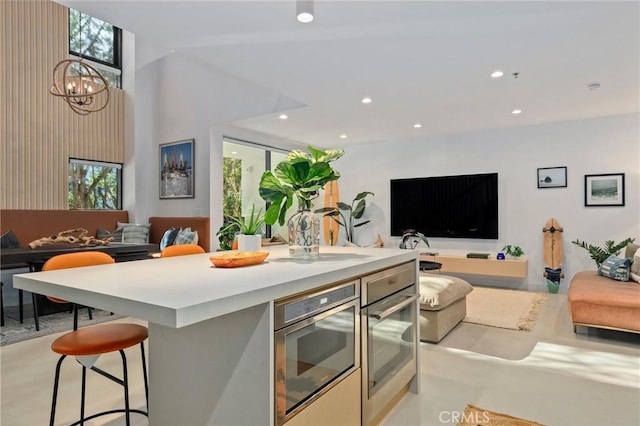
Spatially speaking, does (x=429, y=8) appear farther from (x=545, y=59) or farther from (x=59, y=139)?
(x=59, y=139)

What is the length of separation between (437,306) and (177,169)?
4.93 metres

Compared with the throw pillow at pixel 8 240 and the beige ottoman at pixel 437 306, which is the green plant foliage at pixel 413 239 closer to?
the beige ottoman at pixel 437 306

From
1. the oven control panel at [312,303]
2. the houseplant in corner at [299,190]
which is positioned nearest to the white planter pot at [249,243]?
the houseplant in corner at [299,190]

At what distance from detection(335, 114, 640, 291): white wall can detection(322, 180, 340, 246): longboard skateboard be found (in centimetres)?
113

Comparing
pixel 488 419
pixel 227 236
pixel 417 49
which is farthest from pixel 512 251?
pixel 227 236

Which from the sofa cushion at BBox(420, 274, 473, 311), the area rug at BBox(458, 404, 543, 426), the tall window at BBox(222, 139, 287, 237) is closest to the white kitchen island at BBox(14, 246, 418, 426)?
the area rug at BBox(458, 404, 543, 426)

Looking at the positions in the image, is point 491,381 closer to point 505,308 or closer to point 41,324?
point 505,308

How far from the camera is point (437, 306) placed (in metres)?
3.07

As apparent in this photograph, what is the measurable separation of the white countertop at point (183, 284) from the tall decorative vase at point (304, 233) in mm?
196

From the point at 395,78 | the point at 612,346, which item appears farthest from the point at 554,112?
the point at 612,346

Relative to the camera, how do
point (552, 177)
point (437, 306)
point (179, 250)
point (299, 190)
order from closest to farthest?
point (299, 190), point (179, 250), point (437, 306), point (552, 177)

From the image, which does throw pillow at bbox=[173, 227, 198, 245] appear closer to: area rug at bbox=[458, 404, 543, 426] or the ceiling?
the ceiling

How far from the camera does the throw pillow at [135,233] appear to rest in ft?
20.0

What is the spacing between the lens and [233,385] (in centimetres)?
123
